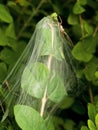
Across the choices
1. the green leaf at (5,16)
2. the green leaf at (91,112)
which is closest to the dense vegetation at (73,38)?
the green leaf at (5,16)

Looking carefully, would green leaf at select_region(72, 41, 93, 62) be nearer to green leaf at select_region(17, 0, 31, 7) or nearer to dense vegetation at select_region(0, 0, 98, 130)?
dense vegetation at select_region(0, 0, 98, 130)

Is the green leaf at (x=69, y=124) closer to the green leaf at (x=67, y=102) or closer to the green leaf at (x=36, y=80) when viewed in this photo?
the green leaf at (x=67, y=102)

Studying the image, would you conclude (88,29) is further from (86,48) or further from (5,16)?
(5,16)

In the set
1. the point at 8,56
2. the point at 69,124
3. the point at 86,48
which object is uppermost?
the point at 8,56

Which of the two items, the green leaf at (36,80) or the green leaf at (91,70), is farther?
the green leaf at (91,70)

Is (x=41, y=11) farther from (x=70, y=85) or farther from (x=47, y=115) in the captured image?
(x=47, y=115)

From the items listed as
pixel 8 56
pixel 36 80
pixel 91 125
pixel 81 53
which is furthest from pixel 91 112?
pixel 8 56

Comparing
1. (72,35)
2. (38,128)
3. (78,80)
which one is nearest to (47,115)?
(38,128)
